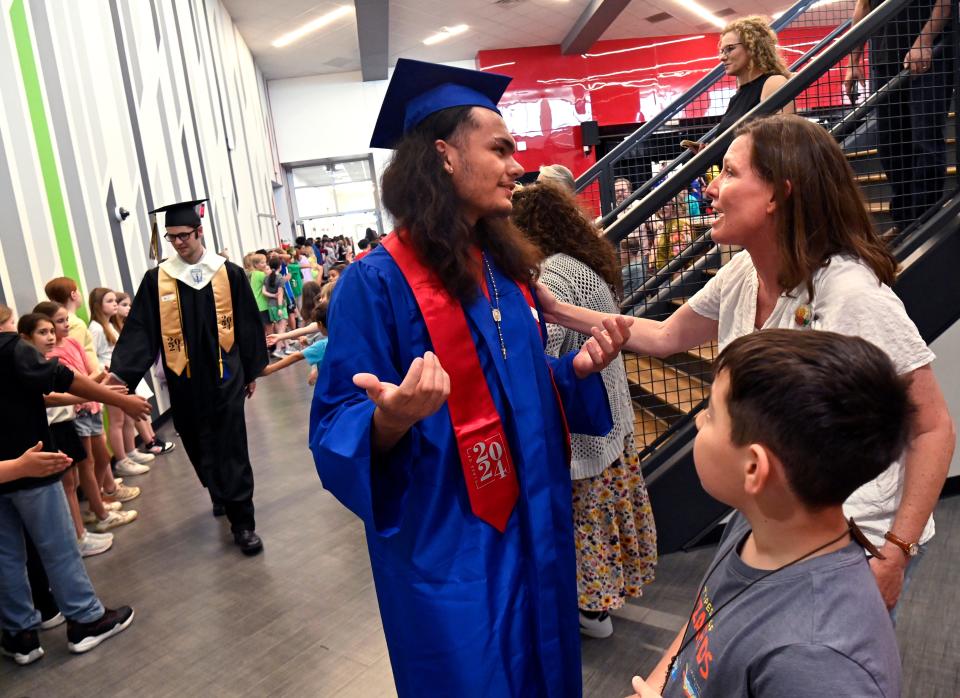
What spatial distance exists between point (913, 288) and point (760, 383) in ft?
6.19

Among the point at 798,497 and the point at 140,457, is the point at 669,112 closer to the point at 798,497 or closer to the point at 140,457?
the point at 140,457

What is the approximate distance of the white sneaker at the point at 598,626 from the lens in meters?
2.56

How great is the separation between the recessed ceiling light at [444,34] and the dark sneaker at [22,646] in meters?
13.7

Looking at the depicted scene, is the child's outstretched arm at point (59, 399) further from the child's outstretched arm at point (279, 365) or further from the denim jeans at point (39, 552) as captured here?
the child's outstretched arm at point (279, 365)

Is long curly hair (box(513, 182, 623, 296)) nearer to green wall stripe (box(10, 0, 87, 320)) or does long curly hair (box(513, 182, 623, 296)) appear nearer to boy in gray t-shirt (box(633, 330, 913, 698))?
boy in gray t-shirt (box(633, 330, 913, 698))

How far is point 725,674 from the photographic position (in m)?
0.89

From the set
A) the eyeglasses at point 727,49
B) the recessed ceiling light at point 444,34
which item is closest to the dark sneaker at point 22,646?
the eyeglasses at point 727,49

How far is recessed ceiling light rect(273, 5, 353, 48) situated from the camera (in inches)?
494

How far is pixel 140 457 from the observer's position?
18.5ft

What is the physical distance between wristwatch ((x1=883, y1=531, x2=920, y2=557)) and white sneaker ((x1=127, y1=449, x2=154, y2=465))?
559 centimetres

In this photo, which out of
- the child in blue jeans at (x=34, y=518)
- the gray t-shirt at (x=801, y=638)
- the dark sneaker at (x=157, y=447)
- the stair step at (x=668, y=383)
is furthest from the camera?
the dark sneaker at (x=157, y=447)

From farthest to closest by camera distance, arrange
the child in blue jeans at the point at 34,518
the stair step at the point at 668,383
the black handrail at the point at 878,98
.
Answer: the stair step at the point at 668,383 → the child in blue jeans at the point at 34,518 → the black handrail at the point at 878,98

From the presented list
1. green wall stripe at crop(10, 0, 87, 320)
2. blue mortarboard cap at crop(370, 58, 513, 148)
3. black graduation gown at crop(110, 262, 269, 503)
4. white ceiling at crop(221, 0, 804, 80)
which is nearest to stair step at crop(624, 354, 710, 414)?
blue mortarboard cap at crop(370, 58, 513, 148)

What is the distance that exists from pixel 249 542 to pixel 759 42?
3.76m
